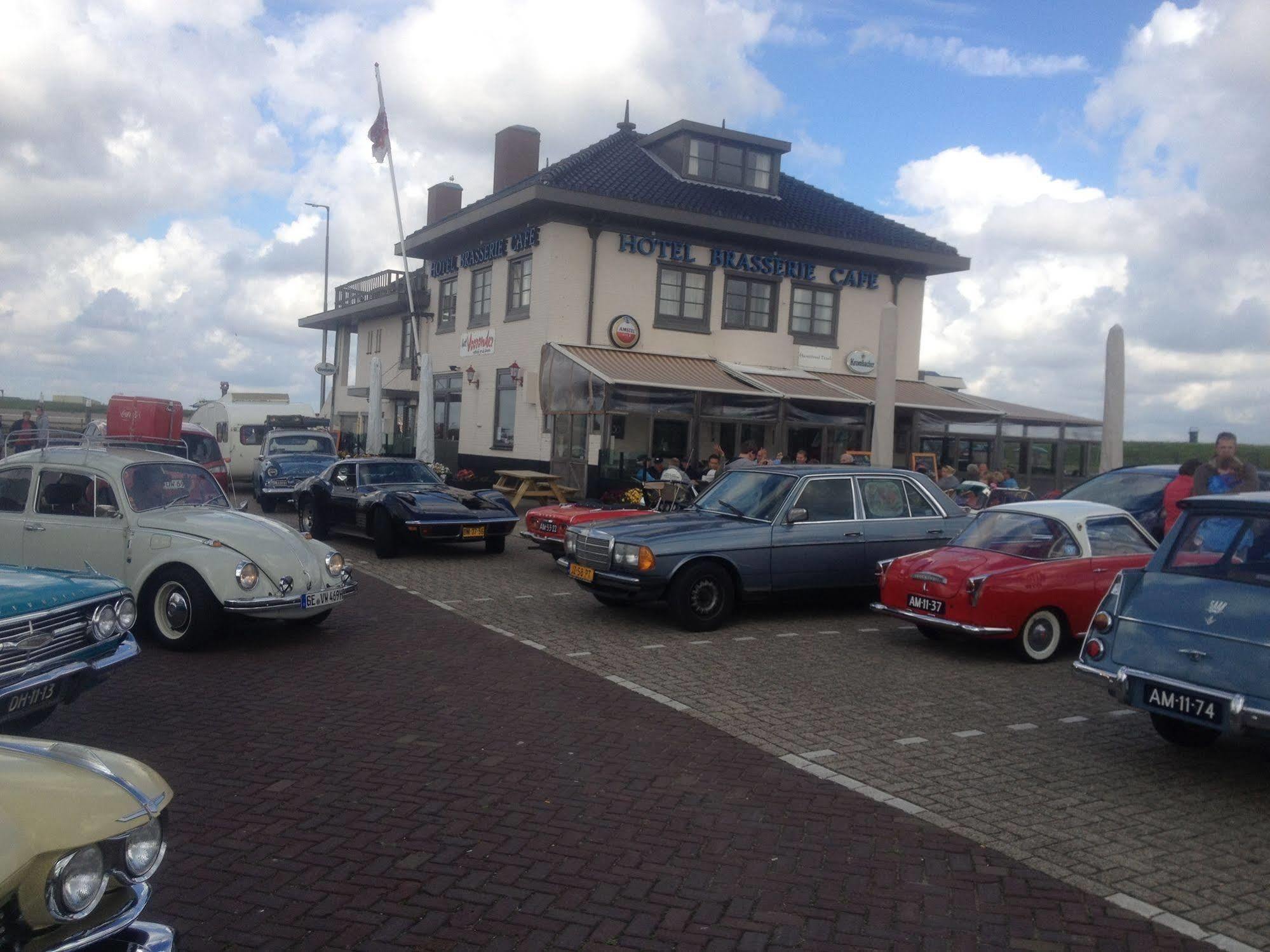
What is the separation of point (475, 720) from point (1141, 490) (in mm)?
8745

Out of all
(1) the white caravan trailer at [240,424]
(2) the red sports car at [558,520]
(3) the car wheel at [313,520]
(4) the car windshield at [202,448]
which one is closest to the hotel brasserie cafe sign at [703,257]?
(1) the white caravan trailer at [240,424]

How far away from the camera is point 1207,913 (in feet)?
14.0

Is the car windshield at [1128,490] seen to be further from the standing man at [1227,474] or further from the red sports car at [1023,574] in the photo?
the red sports car at [1023,574]

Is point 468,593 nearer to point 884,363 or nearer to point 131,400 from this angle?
point 884,363

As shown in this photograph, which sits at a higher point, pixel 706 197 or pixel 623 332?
pixel 706 197

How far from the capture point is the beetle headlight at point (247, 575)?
8.27 m

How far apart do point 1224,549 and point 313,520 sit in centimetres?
1330

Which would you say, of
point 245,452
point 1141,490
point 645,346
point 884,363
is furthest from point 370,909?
point 245,452

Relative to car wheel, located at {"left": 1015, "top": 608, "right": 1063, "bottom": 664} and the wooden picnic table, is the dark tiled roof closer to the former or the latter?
the wooden picnic table

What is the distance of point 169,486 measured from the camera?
9.22 m

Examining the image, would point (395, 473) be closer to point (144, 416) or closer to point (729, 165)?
point (144, 416)

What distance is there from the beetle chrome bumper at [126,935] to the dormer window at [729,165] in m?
25.5

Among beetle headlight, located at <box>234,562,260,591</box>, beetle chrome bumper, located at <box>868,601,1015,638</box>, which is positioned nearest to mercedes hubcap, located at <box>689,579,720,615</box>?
beetle chrome bumper, located at <box>868,601,1015,638</box>

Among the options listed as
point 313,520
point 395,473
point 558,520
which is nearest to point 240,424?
point 313,520
